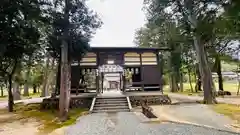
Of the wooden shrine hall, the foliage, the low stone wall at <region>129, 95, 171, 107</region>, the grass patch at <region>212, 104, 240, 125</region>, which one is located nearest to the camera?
the grass patch at <region>212, 104, 240, 125</region>

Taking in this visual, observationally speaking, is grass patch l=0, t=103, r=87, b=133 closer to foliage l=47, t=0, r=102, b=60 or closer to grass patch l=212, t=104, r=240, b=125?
foliage l=47, t=0, r=102, b=60

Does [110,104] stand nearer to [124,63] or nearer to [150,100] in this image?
[150,100]

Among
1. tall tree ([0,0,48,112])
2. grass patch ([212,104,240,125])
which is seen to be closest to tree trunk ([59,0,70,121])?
tall tree ([0,0,48,112])

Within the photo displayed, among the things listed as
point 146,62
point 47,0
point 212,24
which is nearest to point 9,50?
Result: point 47,0

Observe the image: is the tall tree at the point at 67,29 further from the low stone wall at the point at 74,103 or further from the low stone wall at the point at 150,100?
the low stone wall at the point at 150,100

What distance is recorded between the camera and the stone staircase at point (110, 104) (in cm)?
1298

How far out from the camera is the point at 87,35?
40.3 feet

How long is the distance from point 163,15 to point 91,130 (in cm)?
1053

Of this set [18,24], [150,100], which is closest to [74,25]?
[18,24]

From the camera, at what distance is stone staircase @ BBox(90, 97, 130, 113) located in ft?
42.6

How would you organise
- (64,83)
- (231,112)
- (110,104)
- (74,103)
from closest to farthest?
(231,112)
(64,83)
(110,104)
(74,103)

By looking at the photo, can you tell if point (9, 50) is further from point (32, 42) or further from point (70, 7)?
point (70, 7)

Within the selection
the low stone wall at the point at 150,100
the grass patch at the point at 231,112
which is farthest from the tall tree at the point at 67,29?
the grass patch at the point at 231,112

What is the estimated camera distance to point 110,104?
13.7 m
